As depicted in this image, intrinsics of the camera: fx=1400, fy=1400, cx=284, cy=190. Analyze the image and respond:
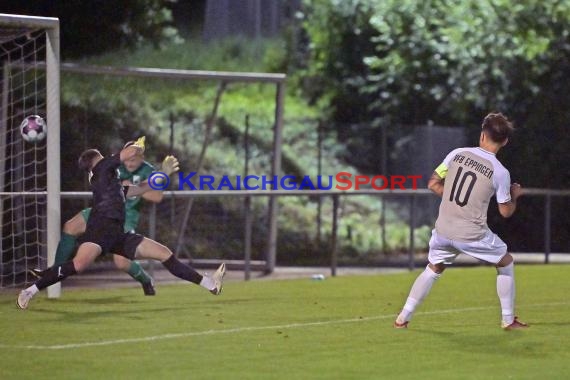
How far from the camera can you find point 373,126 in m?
26.9

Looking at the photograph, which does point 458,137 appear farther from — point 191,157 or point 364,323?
point 364,323

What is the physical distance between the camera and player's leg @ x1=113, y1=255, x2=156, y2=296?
15.2 meters

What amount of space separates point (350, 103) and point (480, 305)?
47.7 feet

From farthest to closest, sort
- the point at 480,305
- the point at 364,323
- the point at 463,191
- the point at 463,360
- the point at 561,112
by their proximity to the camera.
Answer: the point at 561,112 < the point at 480,305 < the point at 364,323 < the point at 463,191 < the point at 463,360

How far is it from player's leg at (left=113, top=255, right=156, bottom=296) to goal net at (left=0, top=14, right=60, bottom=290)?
2.44 ft

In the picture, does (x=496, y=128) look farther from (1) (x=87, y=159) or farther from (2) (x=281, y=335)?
(1) (x=87, y=159)

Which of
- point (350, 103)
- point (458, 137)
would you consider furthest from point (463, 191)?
point (350, 103)

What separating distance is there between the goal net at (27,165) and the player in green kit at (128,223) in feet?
0.45

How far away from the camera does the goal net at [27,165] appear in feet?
49.1

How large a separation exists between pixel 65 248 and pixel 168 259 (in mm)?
1549

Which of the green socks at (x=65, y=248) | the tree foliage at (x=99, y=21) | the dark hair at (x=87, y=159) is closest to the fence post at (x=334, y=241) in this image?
the tree foliage at (x=99, y=21)

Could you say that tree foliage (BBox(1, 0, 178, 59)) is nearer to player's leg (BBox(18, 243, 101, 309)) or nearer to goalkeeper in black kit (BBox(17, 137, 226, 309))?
goalkeeper in black kit (BBox(17, 137, 226, 309))

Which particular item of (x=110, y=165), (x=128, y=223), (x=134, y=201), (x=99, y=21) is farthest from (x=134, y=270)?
(x=99, y=21)

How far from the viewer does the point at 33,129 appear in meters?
14.9
